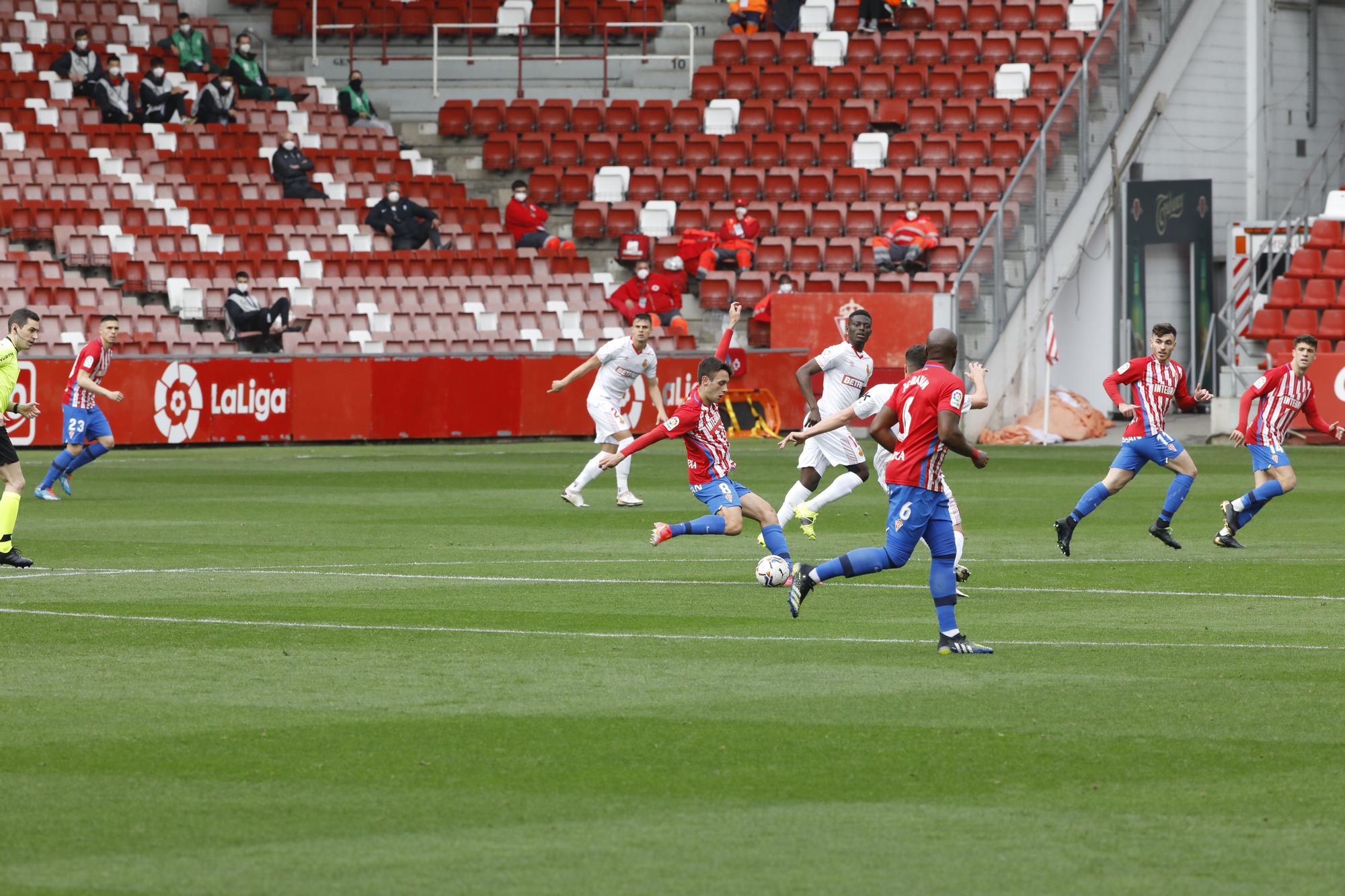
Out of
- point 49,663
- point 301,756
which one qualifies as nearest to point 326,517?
point 49,663

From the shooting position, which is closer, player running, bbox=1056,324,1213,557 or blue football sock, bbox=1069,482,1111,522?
blue football sock, bbox=1069,482,1111,522

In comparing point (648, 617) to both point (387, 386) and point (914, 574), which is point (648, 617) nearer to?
point (914, 574)

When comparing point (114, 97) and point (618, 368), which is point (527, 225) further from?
point (618, 368)

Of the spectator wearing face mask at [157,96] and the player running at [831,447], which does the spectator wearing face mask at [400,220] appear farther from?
the player running at [831,447]

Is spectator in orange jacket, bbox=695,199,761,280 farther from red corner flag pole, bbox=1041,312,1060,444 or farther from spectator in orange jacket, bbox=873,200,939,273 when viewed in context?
red corner flag pole, bbox=1041,312,1060,444

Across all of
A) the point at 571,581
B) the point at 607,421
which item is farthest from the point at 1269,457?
the point at 607,421

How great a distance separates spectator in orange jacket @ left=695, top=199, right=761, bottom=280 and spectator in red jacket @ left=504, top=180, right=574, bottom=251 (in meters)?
2.70

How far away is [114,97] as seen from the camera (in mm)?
37938

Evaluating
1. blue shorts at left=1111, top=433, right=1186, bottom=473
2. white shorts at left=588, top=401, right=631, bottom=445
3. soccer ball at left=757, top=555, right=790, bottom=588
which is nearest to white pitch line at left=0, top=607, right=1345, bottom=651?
soccer ball at left=757, top=555, right=790, bottom=588

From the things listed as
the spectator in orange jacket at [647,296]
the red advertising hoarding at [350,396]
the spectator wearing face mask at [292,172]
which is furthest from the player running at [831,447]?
the spectator wearing face mask at [292,172]

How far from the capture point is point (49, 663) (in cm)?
1019

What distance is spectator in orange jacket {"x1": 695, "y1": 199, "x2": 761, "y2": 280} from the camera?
3700 cm

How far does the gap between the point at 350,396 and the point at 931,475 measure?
2279 cm

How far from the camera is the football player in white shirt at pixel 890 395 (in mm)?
11305
